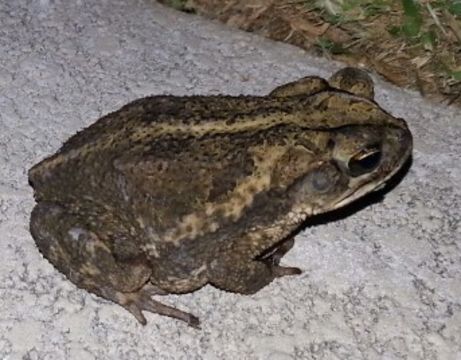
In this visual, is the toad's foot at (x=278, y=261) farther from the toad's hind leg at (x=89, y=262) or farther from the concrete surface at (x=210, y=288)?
the toad's hind leg at (x=89, y=262)

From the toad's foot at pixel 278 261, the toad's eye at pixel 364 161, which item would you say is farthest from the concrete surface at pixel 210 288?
the toad's eye at pixel 364 161

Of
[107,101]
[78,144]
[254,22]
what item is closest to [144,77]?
[107,101]

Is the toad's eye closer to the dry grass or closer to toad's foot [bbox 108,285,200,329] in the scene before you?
toad's foot [bbox 108,285,200,329]

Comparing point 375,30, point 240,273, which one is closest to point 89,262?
point 240,273

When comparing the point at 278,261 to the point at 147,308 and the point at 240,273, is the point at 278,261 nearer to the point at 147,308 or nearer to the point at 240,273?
the point at 240,273

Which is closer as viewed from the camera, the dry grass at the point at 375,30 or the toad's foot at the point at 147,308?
the toad's foot at the point at 147,308
